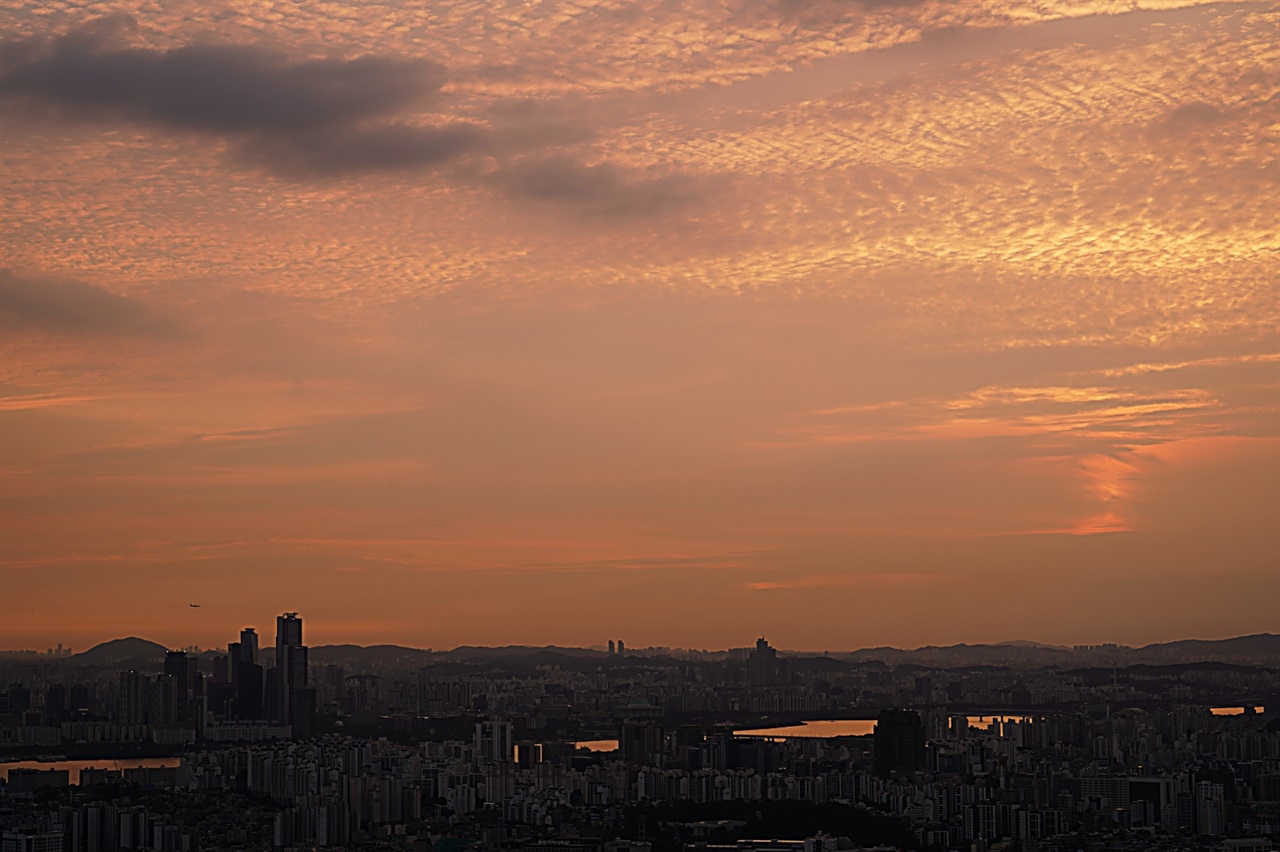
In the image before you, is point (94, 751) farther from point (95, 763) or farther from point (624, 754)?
point (624, 754)

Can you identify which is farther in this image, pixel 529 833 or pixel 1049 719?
pixel 1049 719

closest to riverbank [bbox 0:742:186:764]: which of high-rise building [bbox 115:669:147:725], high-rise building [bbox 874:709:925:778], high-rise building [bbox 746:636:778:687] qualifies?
high-rise building [bbox 115:669:147:725]

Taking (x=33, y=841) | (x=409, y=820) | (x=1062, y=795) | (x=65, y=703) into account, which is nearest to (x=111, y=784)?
(x=409, y=820)

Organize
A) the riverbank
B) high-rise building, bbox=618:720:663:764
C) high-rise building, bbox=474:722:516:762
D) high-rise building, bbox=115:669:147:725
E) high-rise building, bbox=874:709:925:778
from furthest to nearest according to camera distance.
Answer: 1. high-rise building, bbox=115:669:147:725
2. the riverbank
3. high-rise building, bbox=474:722:516:762
4. high-rise building, bbox=618:720:663:764
5. high-rise building, bbox=874:709:925:778

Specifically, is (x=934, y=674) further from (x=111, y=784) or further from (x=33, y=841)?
(x=33, y=841)

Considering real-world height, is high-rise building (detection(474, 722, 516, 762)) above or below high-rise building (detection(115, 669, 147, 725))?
below

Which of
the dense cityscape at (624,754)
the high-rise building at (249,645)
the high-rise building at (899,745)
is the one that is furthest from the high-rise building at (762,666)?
the high-rise building at (899,745)

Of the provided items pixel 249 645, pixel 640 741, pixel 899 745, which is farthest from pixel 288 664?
pixel 899 745

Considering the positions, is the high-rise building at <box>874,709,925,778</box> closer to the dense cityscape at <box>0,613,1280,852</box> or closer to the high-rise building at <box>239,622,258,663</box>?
the dense cityscape at <box>0,613,1280,852</box>
